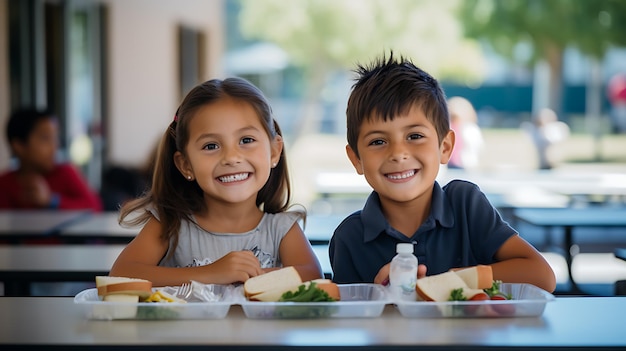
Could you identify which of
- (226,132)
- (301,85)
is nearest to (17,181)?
(226,132)

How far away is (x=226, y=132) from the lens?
195 cm

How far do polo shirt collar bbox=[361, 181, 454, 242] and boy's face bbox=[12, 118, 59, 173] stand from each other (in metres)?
2.92

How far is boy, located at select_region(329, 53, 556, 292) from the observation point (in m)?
1.84

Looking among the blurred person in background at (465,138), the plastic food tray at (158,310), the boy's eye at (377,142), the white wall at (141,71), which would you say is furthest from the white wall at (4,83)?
the blurred person in background at (465,138)

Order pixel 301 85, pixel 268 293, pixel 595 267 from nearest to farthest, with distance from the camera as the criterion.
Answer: pixel 268 293
pixel 595 267
pixel 301 85

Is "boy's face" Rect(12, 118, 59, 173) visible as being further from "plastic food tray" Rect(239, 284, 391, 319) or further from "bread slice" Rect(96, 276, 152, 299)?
"plastic food tray" Rect(239, 284, 391, 319)

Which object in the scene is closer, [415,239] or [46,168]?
[415,239]

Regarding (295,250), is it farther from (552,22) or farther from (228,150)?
(552,22)

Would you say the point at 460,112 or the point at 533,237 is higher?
the point at 460,112

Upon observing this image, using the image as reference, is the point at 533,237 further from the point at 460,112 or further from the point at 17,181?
the point at 17,181

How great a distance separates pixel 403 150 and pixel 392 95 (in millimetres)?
127

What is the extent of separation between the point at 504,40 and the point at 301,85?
16.6 m

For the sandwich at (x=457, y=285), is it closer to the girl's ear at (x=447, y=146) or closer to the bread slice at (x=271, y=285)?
the bread slice at (x=271, y=285)

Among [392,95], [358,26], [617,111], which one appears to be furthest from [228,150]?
[617,111]
